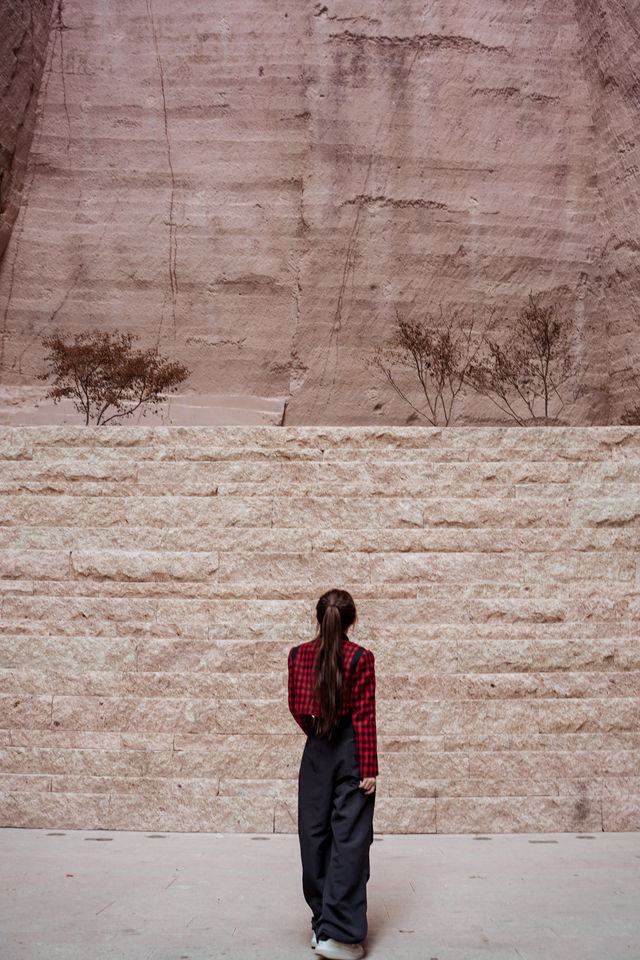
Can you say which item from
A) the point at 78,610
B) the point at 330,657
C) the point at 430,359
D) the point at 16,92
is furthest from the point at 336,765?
the point at 16,92

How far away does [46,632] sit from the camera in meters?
6.34

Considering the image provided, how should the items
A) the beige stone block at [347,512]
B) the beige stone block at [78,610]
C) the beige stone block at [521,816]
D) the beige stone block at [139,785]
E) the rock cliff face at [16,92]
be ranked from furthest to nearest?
the rock cliff face at [16,92] < the beige stone block at [347,512] < the beige stone block at [78,610] < the beige stone block at [139,785] < the beige stone block at [521,816]

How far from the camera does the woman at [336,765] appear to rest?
3295 millimetres

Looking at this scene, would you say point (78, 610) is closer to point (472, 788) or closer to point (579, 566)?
point (472, 788)

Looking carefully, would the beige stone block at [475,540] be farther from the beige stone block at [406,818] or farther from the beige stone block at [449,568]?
the beige stone block at [406,818]

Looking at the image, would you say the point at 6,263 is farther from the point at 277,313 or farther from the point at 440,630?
the point at 440,630

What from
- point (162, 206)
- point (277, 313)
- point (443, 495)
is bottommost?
point (443, 495)

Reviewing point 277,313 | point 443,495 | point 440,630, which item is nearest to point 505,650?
point 440,630

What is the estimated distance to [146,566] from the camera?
→ 687cm

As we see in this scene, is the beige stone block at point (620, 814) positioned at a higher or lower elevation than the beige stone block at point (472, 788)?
lower

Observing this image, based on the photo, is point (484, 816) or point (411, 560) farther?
point (411, 560)

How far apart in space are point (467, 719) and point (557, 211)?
1377 centimetres

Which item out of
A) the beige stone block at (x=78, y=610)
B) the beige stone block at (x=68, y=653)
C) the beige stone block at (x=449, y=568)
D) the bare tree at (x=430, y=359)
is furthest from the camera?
the bare tree at (x=430, y=359)

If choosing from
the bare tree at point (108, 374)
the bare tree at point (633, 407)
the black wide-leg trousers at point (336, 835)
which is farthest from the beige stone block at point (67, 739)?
the bare tree at point (633, 407)
